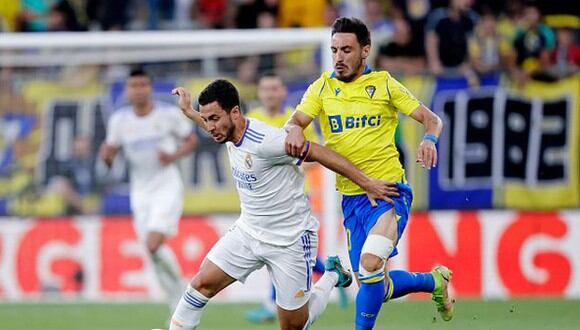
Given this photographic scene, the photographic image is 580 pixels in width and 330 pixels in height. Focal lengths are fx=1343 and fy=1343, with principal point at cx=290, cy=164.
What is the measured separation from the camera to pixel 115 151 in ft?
43.1

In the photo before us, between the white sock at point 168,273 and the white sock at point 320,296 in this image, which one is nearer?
the white sock at point 320,296

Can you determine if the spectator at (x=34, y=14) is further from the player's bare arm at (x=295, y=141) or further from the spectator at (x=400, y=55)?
the player's bare arm at (x=295, y=141)

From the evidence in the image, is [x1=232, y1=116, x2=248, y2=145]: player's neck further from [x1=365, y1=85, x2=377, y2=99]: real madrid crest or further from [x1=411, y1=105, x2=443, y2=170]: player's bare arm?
[x1=411, y1=105, x2=443, y2=170]: player's bare arm

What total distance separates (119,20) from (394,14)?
3.51 m

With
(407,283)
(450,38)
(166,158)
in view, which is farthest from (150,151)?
(407,283)

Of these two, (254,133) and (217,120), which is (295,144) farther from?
(217,120)

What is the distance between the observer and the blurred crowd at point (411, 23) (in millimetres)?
15609

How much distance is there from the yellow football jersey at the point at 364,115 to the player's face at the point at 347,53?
0.13 metres

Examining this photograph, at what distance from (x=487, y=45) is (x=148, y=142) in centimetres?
477

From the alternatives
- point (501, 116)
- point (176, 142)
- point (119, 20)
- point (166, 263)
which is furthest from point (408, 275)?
point (119, 20)

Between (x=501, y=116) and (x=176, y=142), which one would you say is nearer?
(x=176, y=142)

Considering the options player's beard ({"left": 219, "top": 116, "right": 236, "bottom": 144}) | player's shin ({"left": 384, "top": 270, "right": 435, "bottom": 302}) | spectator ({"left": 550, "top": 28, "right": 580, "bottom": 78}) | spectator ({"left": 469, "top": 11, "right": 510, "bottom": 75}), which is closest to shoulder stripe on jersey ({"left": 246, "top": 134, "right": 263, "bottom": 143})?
player's beard ({"left": 219, "top": 116, "right": 236, "bottom": 144})

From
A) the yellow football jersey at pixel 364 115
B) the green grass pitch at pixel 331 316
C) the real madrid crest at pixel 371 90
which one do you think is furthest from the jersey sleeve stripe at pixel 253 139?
the green grass pitch at pixel 331 316

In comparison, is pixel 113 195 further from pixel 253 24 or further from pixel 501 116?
pixel 501 116
